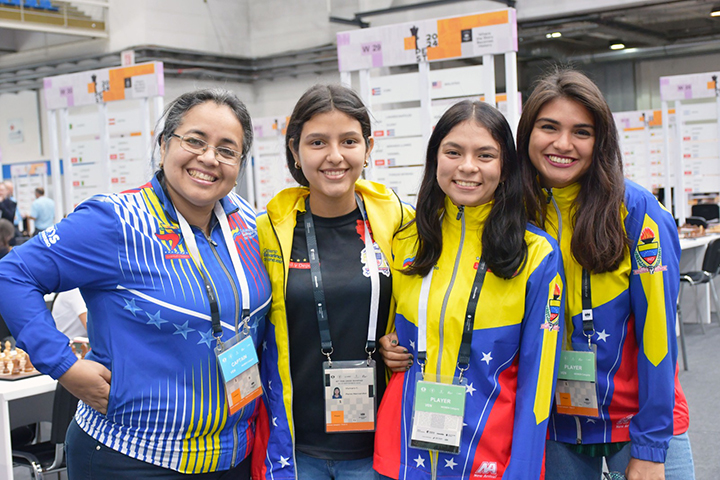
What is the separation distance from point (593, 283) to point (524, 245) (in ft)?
0.68

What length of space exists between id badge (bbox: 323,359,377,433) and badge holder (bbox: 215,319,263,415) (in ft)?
0.61

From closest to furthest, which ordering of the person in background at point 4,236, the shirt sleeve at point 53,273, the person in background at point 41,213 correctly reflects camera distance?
the shirt sleeve at point 53,273, the person in background at point 4,236, the person in background at point 41,213

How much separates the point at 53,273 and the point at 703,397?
4.68 m

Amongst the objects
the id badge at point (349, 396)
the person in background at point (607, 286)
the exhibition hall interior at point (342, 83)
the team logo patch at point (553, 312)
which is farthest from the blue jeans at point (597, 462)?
the id badge at point (349, 396)

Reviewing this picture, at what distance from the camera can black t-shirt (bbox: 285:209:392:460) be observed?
1770mm

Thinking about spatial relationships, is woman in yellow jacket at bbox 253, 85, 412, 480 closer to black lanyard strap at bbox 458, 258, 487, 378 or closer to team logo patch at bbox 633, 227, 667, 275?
black lanyard strap at bbox 458, 258, 487, 378

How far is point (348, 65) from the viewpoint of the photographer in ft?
18.9

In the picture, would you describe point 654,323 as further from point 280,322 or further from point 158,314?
point 158,314

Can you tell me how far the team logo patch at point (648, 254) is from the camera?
1.61 m

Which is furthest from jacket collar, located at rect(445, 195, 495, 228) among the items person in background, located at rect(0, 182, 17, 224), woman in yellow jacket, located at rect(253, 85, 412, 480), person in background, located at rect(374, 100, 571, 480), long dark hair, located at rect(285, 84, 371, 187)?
person in background, located at rect(0, 182, 17, 224)

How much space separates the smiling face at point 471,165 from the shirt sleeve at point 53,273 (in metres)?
0.83

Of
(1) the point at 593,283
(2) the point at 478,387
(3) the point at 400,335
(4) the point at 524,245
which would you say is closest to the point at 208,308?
(3) the point at 400,335

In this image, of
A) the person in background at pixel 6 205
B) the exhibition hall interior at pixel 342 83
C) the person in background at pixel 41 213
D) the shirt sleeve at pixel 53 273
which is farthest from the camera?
the person in background at pixel 41 213

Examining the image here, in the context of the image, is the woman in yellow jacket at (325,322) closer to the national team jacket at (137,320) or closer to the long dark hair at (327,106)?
the long dark hair at (327,106)
